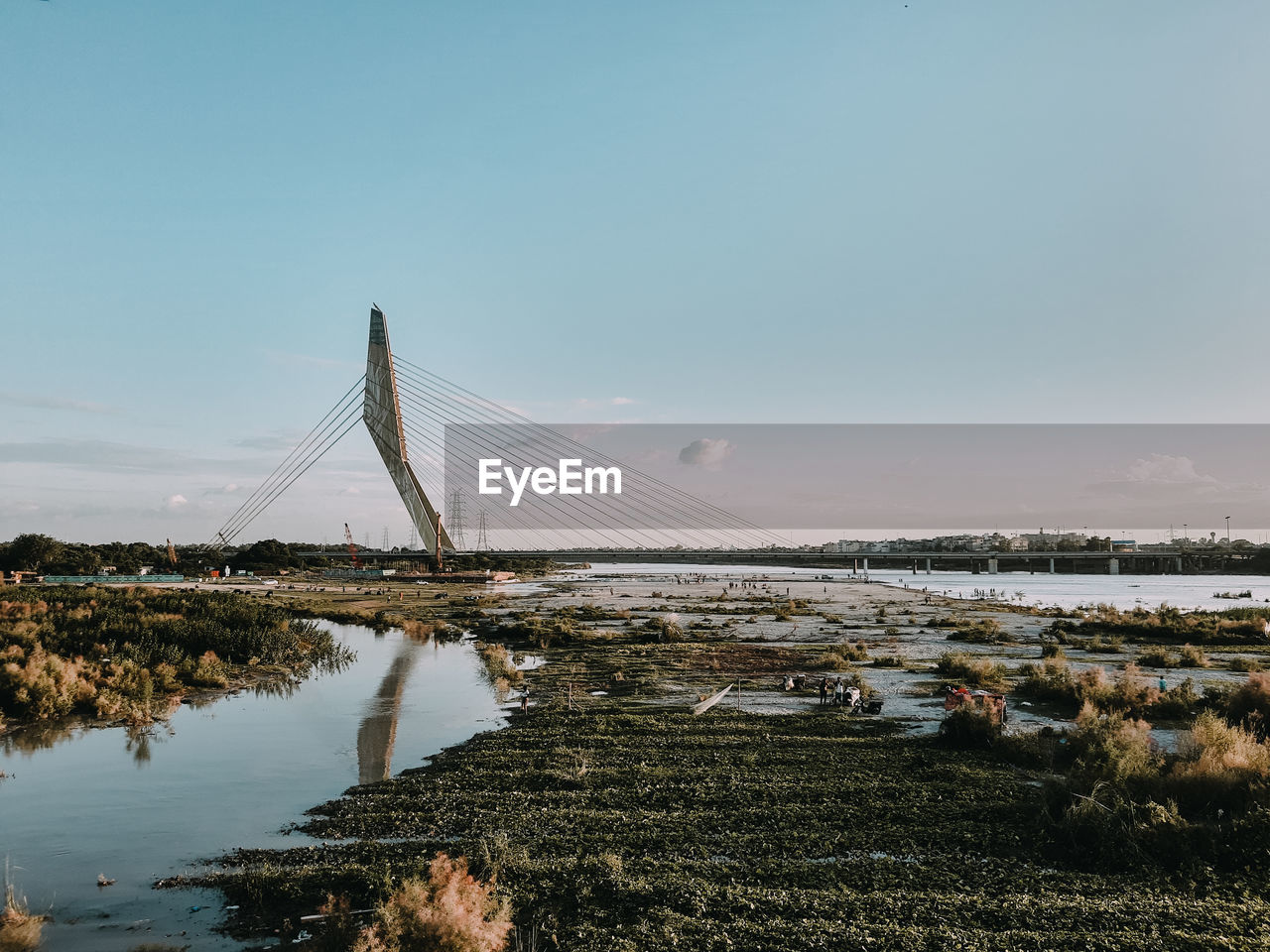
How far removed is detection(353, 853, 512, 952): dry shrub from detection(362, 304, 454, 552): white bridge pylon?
53296 millimetres

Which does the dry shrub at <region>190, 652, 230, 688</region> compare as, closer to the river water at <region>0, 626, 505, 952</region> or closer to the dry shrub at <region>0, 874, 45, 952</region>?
the river water at <region>0, 626, 505, 952</region>

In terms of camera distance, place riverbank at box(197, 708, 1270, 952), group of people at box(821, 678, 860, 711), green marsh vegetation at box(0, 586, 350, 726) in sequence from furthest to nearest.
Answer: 1. group of people at box(821, 678, 860, 711)
2. green marsh vegetation at box(0, 586, 350, 726)
3. riverbank at box(197, 708, 1270, 952)

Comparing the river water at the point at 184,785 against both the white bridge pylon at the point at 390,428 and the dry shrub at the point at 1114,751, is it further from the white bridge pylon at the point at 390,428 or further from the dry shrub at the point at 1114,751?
the white bridge pylon at the point at 390,428

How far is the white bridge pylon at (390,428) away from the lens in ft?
205

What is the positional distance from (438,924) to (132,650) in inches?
1070

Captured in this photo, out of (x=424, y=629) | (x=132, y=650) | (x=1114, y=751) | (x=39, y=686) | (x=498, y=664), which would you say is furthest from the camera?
(x=424, y=629)

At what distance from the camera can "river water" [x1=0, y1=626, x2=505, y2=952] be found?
Answer: 11492mm

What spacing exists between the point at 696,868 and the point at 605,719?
10.8 m

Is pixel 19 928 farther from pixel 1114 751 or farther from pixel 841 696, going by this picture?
pixel 841 696

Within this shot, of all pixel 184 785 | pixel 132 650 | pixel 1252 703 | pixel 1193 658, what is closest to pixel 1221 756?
pixel 1252 703

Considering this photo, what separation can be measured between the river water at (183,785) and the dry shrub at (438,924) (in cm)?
267

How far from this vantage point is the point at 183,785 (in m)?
17.7

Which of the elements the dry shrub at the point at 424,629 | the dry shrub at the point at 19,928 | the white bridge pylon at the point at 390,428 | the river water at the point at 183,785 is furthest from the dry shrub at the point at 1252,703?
the white bridge pylon at the point at 390,428

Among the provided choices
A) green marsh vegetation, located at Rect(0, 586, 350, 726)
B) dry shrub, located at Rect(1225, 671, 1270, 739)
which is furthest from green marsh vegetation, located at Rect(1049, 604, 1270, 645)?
green marsh vegetation, located at Rect(0, 586, 350, 726)
